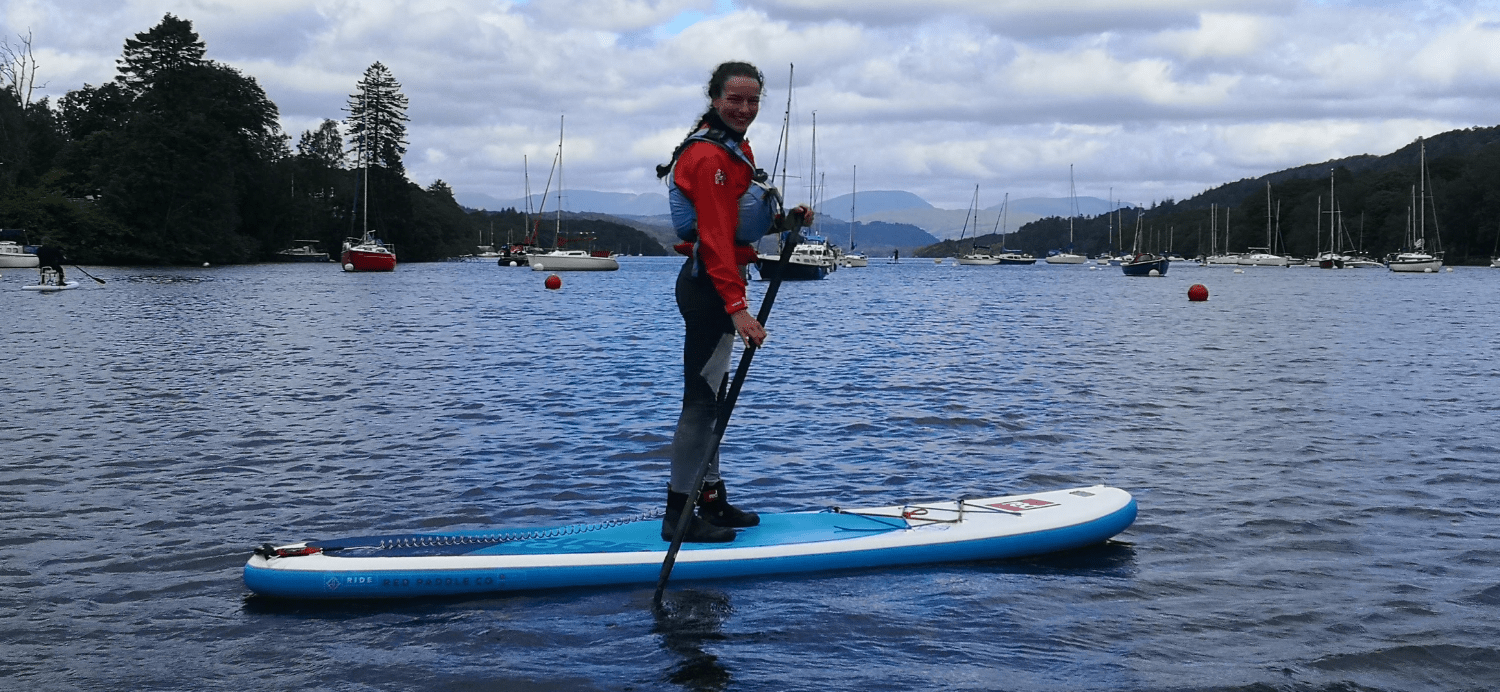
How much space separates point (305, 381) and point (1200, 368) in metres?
15.1

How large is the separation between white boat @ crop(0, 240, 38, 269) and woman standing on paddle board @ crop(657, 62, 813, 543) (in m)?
74.0

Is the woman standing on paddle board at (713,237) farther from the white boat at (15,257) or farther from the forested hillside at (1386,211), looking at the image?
the forested hillside at (1386,211)

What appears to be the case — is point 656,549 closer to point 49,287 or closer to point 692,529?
point 692,529

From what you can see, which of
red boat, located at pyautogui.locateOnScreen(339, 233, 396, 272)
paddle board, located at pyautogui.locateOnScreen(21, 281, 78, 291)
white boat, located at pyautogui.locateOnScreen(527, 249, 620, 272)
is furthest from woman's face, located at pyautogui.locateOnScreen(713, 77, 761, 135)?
white boat, located at pyautogui.locateOnScreen(527, 249, 620, 272)

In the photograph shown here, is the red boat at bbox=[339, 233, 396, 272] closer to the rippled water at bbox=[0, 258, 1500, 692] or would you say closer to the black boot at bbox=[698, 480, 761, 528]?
the rippled water at bbox=[0, 258, 1500, 692]

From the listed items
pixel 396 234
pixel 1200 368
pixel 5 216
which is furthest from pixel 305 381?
pixel 396 234

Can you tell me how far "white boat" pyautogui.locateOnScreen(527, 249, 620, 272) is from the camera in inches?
3814

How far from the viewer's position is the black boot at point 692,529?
7.00 metres

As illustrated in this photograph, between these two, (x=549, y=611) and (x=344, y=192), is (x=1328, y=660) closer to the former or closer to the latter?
(x=549, y=611)

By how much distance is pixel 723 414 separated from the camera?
653 cm

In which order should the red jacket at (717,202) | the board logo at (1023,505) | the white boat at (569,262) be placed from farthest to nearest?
the white boat at (569,262) < the board logo at (1023,505) < the red jacket at (717,202)

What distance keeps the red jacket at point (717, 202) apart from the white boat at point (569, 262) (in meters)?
91.7

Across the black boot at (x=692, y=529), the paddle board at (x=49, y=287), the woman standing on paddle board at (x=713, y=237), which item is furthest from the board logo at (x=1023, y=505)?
the paddle board at (x=49, y=287)

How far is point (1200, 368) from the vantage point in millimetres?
20859
